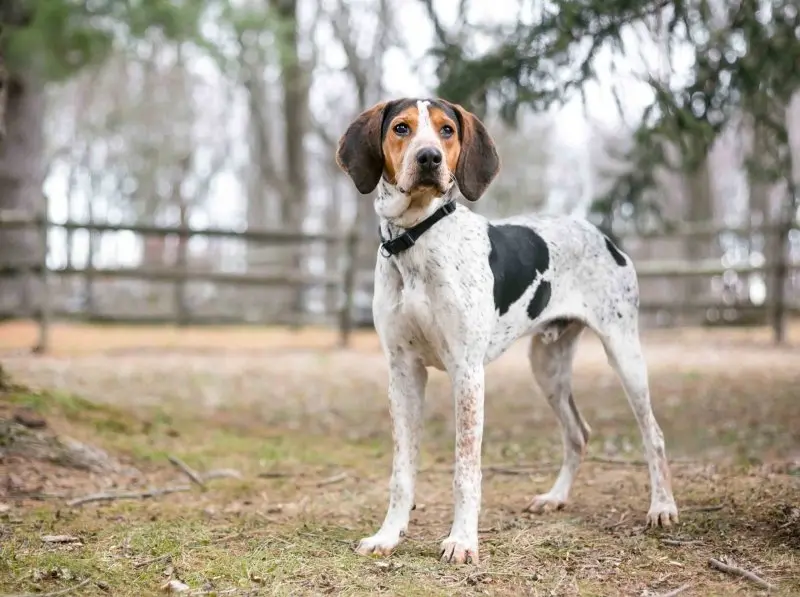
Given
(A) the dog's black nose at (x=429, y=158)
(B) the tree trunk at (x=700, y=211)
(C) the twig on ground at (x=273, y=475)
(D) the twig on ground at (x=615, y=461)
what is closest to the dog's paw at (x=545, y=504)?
(D) the twig on ground at (x=615, y=461)

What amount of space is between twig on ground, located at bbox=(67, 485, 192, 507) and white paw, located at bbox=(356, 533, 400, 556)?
1.55 meters

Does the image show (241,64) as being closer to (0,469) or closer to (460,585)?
(0,469)

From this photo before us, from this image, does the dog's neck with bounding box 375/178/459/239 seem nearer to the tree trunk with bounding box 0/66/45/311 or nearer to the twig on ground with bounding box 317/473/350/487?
the twig on ground with bounding box 317/473/350/487

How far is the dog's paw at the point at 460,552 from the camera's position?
3.51m

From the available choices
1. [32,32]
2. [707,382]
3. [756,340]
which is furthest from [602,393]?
[32,32]

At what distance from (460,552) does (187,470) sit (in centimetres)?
232

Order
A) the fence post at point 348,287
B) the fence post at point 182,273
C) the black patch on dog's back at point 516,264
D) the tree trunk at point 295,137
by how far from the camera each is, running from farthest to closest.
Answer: the tree trunk at point 295,137, the fence post at point 348,287, the fence post at point 182,273, the black patch on dog's back at point 516,264

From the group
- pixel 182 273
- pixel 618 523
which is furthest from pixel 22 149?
pixel 618 523

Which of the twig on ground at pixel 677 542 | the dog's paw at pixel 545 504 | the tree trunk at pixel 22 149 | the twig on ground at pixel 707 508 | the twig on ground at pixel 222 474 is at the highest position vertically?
the tree trunk at pixel 22 149

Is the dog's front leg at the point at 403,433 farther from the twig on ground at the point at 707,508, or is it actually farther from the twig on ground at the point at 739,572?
the twig on ground at the point at 707,508

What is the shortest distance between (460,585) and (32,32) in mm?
9975

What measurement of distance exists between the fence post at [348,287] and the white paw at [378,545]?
10.3 metres

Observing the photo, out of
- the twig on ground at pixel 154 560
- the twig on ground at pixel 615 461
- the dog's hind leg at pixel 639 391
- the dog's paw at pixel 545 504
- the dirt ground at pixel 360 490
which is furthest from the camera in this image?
the twig on ground at pixel 615 461

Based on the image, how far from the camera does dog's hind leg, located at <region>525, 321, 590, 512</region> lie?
4625mm
